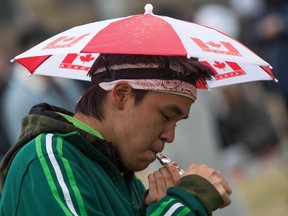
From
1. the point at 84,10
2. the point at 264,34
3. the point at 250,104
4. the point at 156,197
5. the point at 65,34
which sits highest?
the point at 65,34

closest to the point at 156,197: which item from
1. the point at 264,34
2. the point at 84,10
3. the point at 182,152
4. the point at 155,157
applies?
the point at 155,157

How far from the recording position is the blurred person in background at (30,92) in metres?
7.75

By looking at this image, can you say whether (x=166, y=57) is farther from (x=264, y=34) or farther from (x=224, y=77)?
(x=264, y=34)

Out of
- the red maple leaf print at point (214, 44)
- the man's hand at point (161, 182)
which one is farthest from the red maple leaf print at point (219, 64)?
the man's hand at point (161, 182)

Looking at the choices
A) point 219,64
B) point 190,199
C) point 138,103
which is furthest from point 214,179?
point 219,64

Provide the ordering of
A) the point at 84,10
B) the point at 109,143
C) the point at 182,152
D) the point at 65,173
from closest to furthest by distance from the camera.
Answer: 1. the point at 65,173
2. the point at 109,143
3. the point at 182,152
4. the point at 84,10

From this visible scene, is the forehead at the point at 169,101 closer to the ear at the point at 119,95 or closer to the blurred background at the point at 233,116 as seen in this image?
the ear at the point at 119,95

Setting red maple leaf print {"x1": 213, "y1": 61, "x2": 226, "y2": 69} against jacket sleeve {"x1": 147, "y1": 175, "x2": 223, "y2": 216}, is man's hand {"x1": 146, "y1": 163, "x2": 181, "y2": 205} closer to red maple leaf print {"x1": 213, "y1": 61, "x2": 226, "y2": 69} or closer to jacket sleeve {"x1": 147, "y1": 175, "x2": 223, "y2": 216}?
jacket sleeve {"x1": 147, "y1": 175, "x2": 223, "y2": 216}

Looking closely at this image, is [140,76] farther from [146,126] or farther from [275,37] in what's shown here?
[275,37]

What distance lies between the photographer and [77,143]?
3721 millimetres

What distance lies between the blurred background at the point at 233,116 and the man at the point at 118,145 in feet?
9.31

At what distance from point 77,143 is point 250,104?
26.5 ft

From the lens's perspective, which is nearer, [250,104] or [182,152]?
[182,152]

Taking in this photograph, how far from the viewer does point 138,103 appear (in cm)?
379
